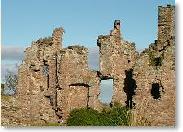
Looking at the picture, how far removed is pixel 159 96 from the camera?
32.3 m

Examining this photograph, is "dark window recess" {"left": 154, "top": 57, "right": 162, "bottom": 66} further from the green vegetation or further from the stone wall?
the green vegetation

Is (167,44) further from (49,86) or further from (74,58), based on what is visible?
(49,86)

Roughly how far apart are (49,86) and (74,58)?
2964 millimetres

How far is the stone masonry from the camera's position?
33.1m

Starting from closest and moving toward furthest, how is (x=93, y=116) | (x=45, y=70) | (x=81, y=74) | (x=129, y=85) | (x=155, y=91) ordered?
(x=93, y=116) < (x=155, y=91) < (x=81, y=74) < (x=129, y=85) < (x=45, y=70)

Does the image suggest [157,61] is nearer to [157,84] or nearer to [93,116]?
[157,84]

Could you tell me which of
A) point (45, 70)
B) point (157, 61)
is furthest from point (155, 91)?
point (45, 70)

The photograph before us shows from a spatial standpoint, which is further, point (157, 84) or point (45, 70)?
point (45, 70)

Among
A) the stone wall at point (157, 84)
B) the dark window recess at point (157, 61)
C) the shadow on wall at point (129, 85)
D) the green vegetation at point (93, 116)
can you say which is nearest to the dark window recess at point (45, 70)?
the green vegetation at point (93, 116)

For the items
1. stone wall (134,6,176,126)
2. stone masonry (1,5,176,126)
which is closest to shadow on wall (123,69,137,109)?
stone masonry (1,5,176,126)

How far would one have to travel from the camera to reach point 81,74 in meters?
34.5

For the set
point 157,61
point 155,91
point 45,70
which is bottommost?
point 155,91

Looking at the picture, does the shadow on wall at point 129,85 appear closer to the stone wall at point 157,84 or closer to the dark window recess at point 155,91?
the stone wall at point 157,84

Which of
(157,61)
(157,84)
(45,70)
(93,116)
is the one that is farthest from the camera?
(45,70)
